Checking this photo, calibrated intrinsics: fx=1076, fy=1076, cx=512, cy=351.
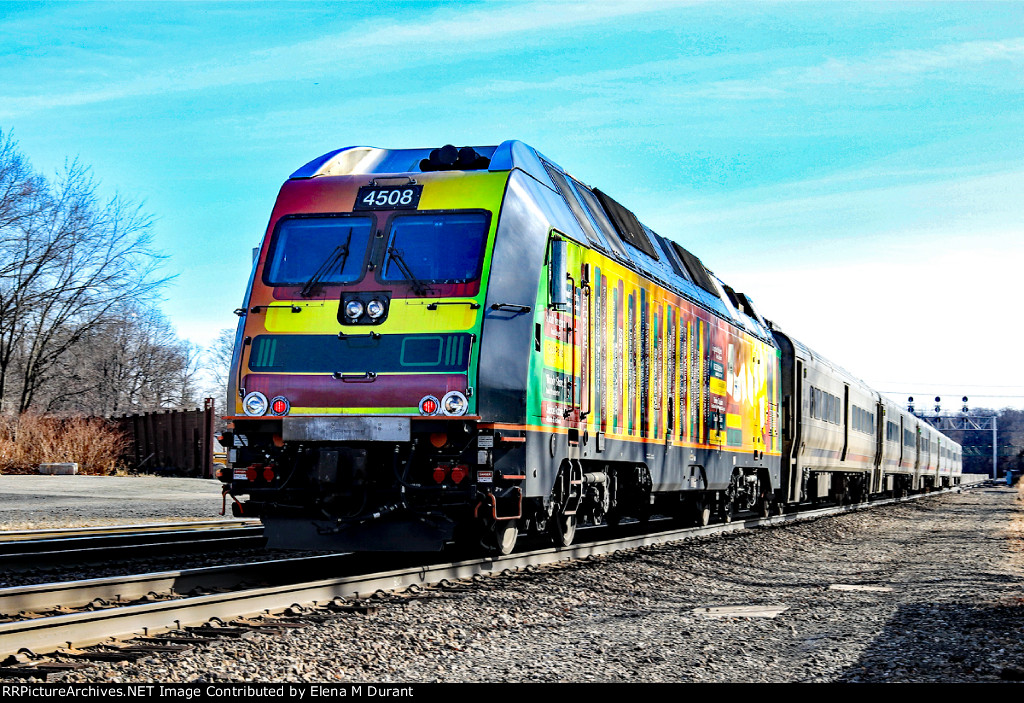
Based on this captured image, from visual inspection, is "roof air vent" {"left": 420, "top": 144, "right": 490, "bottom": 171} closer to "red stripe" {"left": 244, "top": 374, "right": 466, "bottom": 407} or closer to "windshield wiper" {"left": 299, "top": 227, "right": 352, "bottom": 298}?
"windshield wiper" {"left": 299, "top": 227, "right": 352, "bottom": 298}

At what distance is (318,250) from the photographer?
976cm

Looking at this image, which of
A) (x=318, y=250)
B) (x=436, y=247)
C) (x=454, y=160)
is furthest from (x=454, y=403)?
(x=454, y=160)

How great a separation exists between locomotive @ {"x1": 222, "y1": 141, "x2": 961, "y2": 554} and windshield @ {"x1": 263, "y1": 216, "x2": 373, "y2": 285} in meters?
0.02

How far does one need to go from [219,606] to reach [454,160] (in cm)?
493

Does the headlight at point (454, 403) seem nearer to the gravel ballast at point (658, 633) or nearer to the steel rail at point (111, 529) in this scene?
the gravel ballast at point (658, 633)

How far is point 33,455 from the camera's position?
3003 cm

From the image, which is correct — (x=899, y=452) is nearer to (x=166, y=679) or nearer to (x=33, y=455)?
(x=33, y=455)

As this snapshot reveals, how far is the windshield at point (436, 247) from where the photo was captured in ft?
30.8

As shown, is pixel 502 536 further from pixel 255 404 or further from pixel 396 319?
pixel 255 404

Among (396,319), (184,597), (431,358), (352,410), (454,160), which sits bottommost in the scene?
(184,597)

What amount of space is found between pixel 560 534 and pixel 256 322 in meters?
4.08

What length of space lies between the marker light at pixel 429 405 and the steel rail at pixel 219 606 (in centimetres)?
135

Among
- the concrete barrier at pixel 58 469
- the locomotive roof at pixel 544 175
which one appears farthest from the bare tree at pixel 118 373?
the locomotive roof at pixel 544 175
